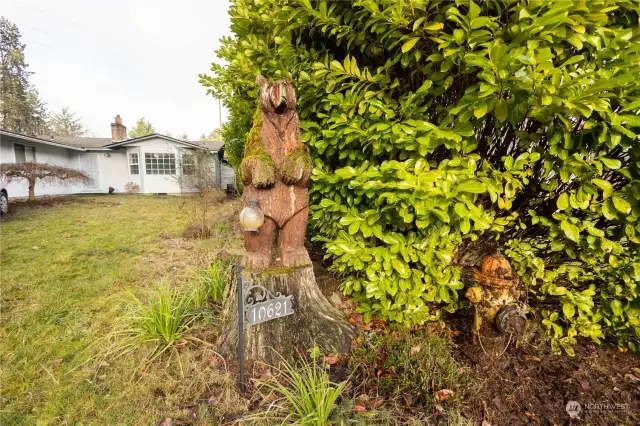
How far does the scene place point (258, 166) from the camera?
205 cm

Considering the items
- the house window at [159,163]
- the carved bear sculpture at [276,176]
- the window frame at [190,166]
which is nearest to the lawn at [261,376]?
the carved bear sculpture at [276,176]

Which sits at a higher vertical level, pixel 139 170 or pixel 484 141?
pixel 139 170

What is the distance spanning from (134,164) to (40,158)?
397cm

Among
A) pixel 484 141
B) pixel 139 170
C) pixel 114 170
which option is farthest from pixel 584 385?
pixel 114 170

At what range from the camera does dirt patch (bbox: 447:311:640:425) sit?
63.6 inches

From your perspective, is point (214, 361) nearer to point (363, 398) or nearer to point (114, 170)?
point (363, 398)

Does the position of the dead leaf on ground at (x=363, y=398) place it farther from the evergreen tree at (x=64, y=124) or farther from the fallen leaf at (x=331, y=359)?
the evergreen tree at (x=64, y=124)

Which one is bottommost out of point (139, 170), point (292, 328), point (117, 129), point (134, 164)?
point (292, 328)

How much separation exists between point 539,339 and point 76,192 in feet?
67.6

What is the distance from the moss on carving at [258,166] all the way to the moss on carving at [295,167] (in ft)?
0.30

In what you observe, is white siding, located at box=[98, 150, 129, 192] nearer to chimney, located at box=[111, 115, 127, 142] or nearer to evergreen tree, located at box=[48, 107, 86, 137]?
chimney, located at box=[111, 115, 127, 142]

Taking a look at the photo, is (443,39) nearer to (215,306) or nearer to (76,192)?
(215,306)

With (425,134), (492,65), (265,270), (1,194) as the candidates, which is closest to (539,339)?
(425,134)

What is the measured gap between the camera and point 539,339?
210 cm
